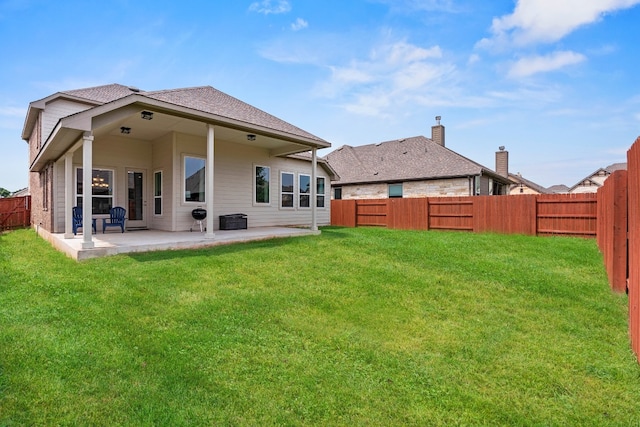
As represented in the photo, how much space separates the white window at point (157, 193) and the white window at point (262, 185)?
3053 millimetres

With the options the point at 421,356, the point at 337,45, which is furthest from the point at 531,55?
the point at 421,356

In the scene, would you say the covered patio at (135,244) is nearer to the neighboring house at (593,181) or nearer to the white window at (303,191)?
the white window at (303,191)

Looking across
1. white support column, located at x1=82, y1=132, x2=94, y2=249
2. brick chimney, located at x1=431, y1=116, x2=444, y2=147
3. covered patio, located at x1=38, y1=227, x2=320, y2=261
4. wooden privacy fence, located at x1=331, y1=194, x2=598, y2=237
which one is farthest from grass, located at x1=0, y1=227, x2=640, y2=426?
brick chimney, located at x1=431, y1=116, x2=444, y2=147

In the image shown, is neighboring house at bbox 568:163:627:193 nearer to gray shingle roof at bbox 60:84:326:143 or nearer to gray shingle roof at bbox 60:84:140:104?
gray shingle roof at bbox 60:84:326:143

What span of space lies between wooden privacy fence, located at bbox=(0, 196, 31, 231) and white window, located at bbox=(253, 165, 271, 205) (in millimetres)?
10880

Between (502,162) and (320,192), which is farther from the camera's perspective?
(502,162)

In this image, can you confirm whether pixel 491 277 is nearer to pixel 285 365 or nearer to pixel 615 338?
pixel 615 338

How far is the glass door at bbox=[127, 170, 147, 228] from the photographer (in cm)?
1075

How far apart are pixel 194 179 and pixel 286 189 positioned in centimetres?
394

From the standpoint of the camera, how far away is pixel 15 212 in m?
14.7

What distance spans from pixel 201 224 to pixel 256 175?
10.1 ft

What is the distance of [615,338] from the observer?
3.58m

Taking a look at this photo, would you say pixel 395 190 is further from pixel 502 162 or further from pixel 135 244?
pixel 135 244

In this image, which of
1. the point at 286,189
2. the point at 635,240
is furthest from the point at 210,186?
the point at 635,240
